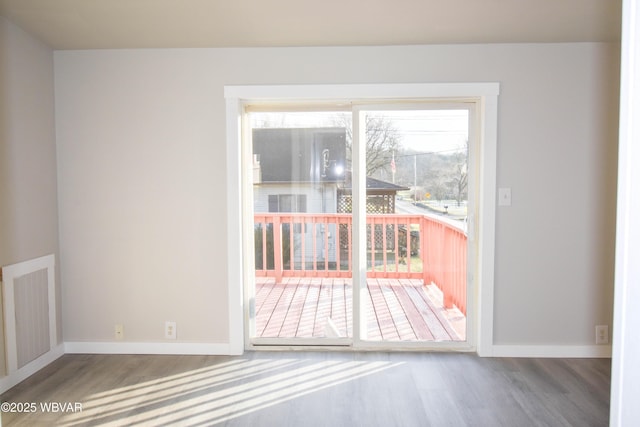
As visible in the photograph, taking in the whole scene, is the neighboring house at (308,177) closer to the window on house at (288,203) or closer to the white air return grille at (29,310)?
the window on house at (288,203)

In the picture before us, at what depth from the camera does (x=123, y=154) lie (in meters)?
3.30

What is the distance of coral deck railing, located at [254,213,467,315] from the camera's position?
3.44m

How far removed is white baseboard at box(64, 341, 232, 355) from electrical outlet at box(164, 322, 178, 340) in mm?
52

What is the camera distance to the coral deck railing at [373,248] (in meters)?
3.44

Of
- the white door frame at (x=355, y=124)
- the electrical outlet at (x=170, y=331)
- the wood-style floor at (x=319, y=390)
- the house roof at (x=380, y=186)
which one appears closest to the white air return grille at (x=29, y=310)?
the wood-style floor at (x=319, y=390)

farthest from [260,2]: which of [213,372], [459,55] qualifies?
[213,372]

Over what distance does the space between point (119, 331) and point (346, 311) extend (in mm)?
1734

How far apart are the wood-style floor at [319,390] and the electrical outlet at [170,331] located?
0.15 metres

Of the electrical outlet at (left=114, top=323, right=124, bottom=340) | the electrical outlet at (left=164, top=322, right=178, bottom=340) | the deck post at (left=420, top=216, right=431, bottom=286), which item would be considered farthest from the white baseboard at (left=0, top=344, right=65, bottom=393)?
the deck post at (left=420, top=216, right=431, bottom=286)

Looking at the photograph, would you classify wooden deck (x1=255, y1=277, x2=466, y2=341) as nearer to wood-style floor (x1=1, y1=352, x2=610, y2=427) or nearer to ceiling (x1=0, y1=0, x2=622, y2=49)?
wood-style floor (x1=1, y1=352, x2=610, y2=427)

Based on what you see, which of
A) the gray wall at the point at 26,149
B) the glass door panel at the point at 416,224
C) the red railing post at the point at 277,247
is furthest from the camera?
the red railing post at the point at 277,247

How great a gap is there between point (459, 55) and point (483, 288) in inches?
66.6

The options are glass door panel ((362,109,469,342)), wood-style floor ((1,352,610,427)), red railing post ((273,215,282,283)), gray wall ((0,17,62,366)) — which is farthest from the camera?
red railing post ((273,215,282,283))

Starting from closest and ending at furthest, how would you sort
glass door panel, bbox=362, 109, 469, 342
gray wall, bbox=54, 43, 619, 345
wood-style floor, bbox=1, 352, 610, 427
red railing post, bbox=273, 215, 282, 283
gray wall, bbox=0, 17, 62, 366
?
wood-style floor, bbox=1, 352, 610, 427
gray wall, bbox=0, 17, 62, 366
gray wall, bbox=54, 43, 619, 345
glass door panel, bbox=362, 109, 469, 342
red railing post, bbox=273, 215, 282, 283
